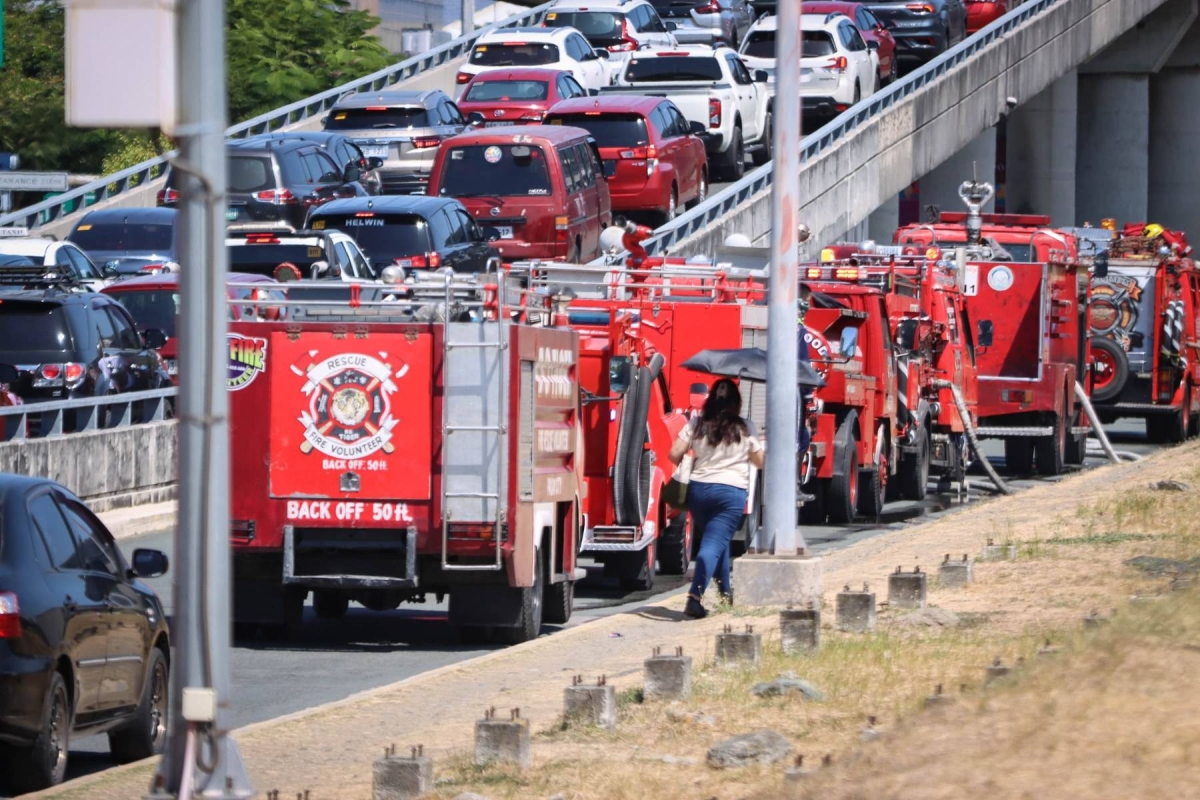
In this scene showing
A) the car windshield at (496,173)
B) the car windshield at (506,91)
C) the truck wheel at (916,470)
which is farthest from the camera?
the car windshield at (506,91)

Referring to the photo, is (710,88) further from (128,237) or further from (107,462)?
(107,462)

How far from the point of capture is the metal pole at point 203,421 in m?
7.29

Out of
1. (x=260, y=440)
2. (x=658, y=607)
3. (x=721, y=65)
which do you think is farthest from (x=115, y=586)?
(x=721, y=65)

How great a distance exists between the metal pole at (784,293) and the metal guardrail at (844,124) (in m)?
12.4

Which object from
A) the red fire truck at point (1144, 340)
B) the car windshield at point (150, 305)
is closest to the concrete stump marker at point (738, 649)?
the car windshield at point (150, 305)

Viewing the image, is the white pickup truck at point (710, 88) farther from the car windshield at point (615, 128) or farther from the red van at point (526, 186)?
the red van at point (526, 186)

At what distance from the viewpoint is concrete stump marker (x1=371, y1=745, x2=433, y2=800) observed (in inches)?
341

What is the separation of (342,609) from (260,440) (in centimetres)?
247

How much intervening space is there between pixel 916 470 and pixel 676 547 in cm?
700

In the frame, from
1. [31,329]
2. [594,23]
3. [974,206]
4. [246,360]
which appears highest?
[594,23]

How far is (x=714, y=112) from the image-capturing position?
3931 centimetres

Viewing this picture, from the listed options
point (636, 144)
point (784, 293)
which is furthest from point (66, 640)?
point (636, 144)

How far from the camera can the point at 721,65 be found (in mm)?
39406

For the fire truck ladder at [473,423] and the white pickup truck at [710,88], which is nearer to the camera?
the fire truck ladder at [473,423]
